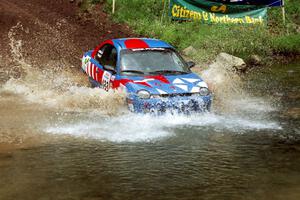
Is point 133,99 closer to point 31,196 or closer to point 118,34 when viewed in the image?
point 31,196

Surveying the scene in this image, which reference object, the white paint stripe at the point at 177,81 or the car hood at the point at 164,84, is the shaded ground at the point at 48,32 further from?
the white paint stripe at the point at 177,81

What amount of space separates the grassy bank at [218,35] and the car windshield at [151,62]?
5350 mm

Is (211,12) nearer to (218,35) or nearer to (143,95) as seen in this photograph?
(218,35)

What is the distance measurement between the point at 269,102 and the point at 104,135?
4702mm

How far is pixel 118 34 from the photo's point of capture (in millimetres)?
19422

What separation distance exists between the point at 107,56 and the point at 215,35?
25.4ft

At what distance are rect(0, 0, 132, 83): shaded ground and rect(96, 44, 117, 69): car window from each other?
3751 millimetres

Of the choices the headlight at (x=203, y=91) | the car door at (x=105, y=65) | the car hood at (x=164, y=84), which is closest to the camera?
the car hood at (x=164, y=84)

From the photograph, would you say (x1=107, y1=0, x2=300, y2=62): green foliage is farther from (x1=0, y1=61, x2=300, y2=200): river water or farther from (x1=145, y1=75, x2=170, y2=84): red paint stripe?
(x1=145, y1=75, x2=170, y2=84): red paint stripe

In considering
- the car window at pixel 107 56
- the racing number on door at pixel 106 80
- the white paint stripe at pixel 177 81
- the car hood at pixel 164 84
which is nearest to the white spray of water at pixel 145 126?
the car hood at pixel 164 84

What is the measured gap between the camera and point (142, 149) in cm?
856

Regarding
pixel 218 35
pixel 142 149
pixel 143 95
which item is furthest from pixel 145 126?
pixel 218 35

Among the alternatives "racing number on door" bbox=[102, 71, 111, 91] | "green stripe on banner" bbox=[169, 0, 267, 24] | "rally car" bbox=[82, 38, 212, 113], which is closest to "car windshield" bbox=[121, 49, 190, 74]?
"rally car" bbox=[82, 38, 212, 113]

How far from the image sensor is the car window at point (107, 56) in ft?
37.9
